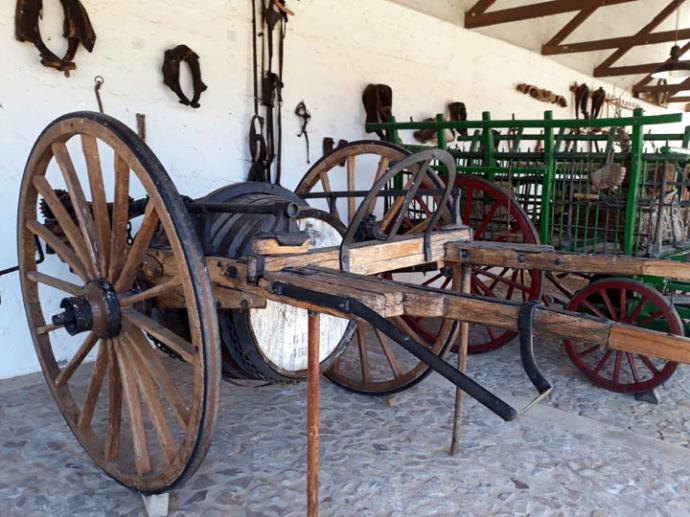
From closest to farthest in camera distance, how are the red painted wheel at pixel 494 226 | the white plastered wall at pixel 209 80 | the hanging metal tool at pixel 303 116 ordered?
1. the white plastered wall at pixel 209 80
2. the red painted wheel at pixel 494 226
3. the hanging metal tool at pixel 303 116

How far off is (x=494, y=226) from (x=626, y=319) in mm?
1068

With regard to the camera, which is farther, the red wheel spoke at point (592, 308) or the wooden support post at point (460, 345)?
the red wheel spoke at point (592, 308)

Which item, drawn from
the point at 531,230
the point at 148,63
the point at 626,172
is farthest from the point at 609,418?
the point at 148,63

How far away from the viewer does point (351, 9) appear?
463 cm

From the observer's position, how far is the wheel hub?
2.00 meters

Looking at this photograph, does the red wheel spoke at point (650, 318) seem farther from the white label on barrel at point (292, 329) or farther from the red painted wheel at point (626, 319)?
the white label on barrel at point (292, 329)

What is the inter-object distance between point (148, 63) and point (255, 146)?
2.85 feet

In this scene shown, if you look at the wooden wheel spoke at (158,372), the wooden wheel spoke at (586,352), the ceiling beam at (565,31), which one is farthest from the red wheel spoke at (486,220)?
the ceiling beam at (565,31)

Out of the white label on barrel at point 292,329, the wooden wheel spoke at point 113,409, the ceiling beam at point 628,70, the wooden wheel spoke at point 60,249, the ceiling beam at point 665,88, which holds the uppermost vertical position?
the ceiling beam at point 628,70

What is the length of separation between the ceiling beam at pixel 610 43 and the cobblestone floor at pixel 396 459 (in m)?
5.33

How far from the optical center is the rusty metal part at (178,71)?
352cm

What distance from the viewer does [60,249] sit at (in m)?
2.28

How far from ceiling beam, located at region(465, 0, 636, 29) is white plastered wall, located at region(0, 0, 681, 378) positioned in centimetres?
38

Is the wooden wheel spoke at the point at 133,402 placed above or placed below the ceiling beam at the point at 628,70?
below
